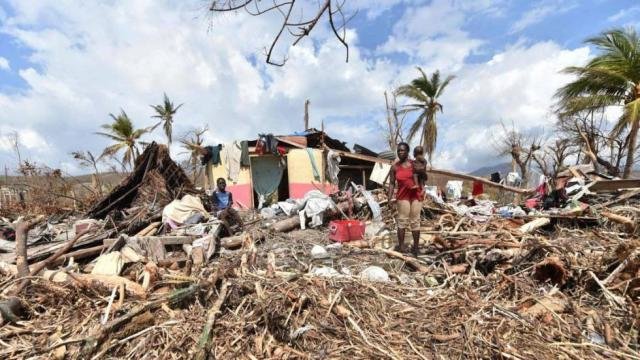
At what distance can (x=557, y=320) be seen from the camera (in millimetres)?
3244

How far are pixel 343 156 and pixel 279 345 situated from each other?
9394 millimetres

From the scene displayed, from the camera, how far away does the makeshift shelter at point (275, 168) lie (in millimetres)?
11203

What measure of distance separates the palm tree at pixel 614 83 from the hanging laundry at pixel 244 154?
939 centimetres

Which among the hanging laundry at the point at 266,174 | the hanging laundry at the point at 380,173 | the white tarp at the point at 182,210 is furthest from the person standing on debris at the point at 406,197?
the hanging laundry at the point at 266,174

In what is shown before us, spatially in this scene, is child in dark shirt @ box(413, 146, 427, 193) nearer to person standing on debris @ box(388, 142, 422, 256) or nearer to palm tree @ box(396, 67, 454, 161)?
person standing on debris @ box(388, 142, 422, 256)

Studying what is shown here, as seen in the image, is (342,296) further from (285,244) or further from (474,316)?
(285,244)

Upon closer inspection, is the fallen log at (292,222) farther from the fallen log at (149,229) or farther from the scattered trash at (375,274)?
the scattered trash at (375,274)

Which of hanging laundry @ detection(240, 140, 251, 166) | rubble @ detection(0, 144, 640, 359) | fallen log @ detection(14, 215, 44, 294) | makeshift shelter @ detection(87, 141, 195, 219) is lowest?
rubble @ detection(0, 144, 640, 359)

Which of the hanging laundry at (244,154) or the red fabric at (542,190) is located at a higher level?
the hanging laundry at (244,154)

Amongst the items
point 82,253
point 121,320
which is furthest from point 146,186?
point 121,320

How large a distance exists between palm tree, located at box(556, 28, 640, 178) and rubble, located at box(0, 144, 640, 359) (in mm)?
6191

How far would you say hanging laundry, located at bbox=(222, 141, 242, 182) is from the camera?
448 inches

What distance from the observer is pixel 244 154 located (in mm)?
11195

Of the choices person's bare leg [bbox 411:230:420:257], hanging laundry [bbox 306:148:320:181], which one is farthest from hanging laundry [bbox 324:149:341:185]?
person's bare leg [bbox 411:230:420:257]
